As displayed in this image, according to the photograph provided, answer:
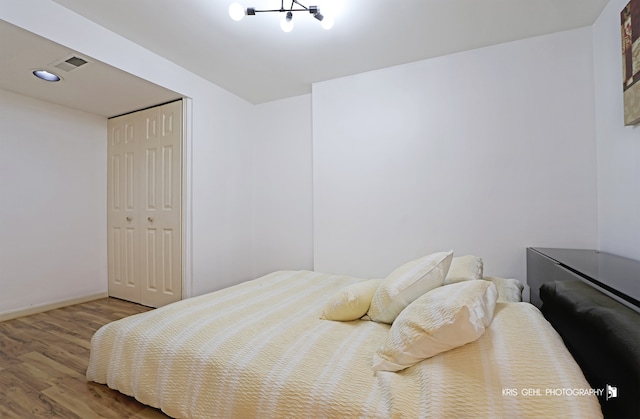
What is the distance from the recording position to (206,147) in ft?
9.91

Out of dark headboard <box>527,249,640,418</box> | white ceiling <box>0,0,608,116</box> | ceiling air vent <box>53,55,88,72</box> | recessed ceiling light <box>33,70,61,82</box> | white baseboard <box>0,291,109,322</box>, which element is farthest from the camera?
white baseboard <box>0,291,109,322</box>

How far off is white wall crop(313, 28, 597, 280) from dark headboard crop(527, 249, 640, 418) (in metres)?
0.95

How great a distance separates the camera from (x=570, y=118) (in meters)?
2.14

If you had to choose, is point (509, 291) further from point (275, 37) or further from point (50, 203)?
point (50, 203)

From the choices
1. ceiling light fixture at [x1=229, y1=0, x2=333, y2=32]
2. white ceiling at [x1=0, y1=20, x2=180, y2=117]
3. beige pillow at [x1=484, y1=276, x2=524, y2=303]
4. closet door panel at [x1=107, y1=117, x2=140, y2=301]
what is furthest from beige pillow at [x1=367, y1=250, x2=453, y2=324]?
closet door panel at [x1=107, y1=117, x2=140, y2=301]

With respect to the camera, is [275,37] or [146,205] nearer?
[275,37]

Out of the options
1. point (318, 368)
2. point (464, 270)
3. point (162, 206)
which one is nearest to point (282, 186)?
point (162, 206)

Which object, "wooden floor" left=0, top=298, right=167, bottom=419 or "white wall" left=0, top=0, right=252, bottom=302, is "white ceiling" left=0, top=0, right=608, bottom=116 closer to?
"white wall" left=0, top=0, right=252, bottom=302

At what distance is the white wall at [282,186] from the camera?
332 cm

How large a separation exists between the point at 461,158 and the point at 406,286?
5.27 ft

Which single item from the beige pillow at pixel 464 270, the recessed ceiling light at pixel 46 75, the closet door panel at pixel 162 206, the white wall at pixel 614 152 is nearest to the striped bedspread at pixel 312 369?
the beige pillow at pixel 464 270

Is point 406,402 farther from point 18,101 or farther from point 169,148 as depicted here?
point 18,101

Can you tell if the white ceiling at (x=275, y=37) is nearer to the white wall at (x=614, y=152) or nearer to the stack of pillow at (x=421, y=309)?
the white wall at (x=614, y=152)

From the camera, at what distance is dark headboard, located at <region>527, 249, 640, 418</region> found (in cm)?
68
